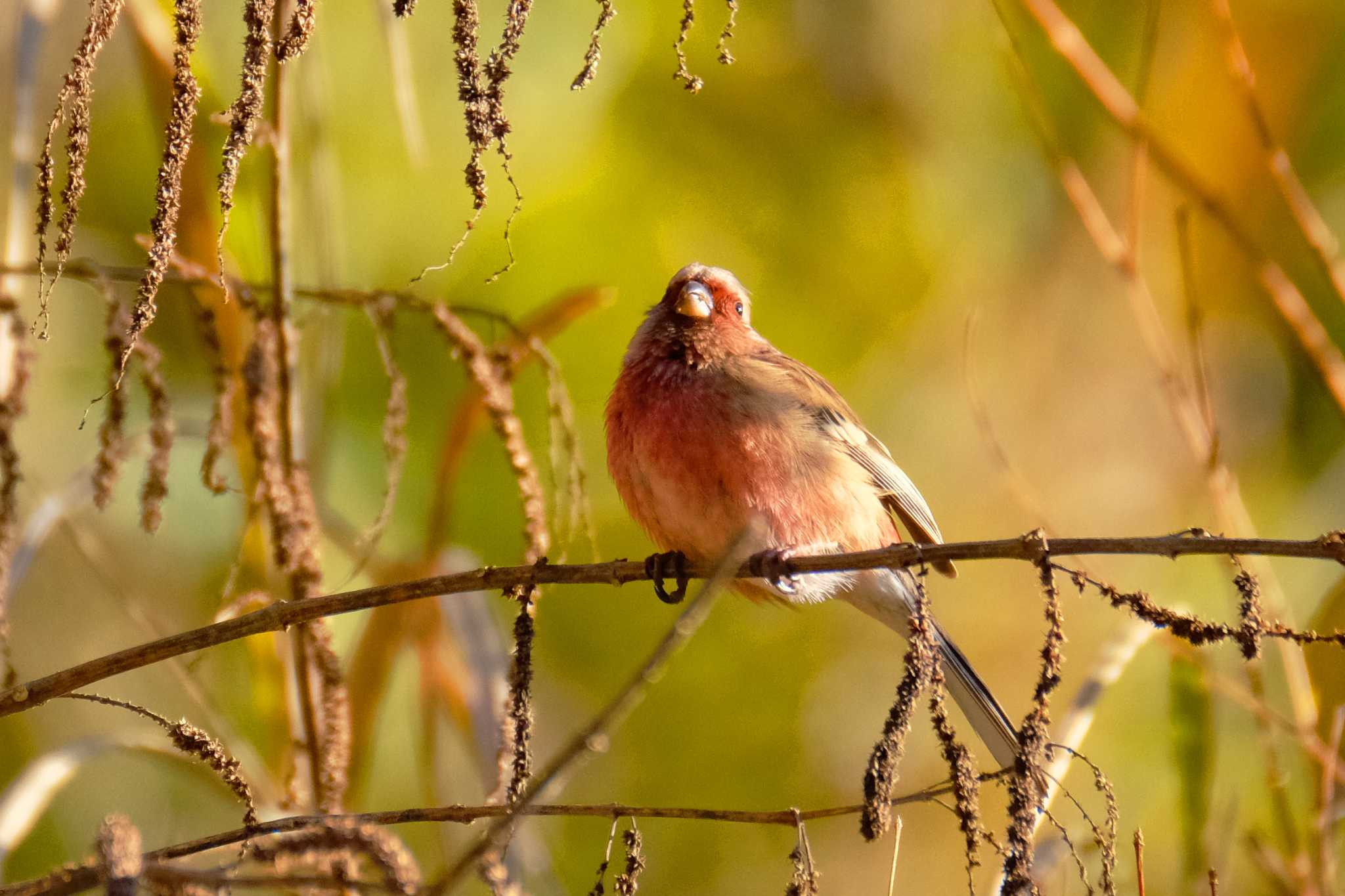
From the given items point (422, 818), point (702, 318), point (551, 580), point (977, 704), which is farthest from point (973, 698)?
point (422, 818)

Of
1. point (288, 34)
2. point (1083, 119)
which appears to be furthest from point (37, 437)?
point (1083, 119)

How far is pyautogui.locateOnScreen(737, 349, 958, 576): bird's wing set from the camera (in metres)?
3.85

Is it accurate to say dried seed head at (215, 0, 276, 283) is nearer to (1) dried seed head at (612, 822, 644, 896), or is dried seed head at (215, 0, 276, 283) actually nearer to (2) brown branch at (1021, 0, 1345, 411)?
(1) dried seed head at (612, 822, 644, 896)

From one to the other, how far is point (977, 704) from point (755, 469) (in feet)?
2.85

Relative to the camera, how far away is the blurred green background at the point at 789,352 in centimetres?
603

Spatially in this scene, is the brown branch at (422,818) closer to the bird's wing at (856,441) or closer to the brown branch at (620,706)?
the brown branch at (620,706)

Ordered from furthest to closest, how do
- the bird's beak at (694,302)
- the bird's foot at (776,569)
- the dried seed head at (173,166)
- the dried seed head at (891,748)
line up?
the bird's beak at (694,302) → the bird's foot at (776,569) → the dried seed head at (891,748) → the dried seed head at (173,166)

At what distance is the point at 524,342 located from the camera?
2.93m

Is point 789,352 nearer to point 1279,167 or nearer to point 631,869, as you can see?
point 1279,167

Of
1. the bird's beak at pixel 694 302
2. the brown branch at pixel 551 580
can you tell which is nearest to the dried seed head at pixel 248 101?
the brown branch at pixel 551 580

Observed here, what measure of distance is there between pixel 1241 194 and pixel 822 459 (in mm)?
4680

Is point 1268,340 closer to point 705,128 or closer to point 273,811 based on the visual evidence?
point 705,128

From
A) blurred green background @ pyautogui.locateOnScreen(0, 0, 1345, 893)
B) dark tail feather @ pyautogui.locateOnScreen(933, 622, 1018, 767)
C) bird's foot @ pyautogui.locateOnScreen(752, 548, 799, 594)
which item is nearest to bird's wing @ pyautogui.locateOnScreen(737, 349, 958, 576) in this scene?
dark tail feather @ pyautogui.locateOnScreen(933, 622, 1018, 767)

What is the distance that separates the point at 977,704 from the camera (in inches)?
139
